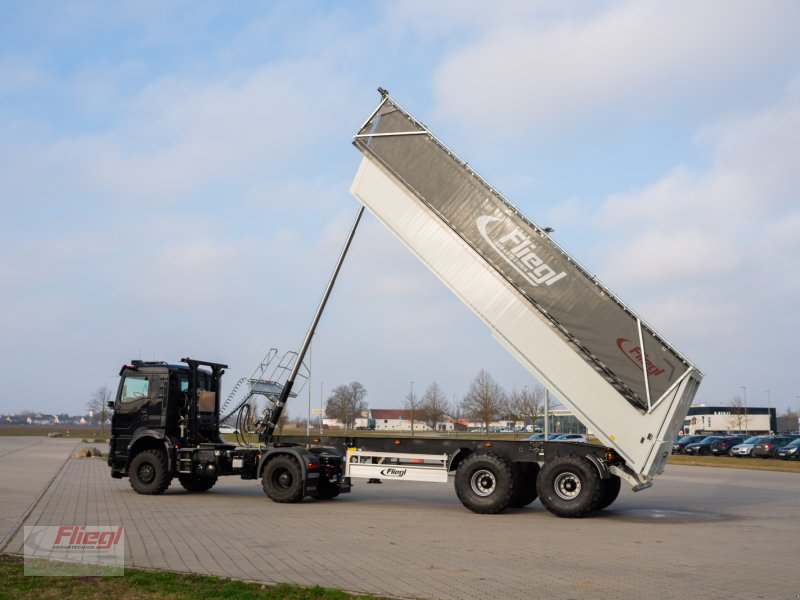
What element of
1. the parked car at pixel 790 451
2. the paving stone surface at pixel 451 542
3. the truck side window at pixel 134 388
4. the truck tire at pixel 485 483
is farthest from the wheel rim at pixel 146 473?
the parked car at pixel 790 451

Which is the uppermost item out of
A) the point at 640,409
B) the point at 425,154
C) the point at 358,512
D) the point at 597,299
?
the point at 425,154

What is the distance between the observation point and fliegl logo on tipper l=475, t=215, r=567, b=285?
12.9 metres

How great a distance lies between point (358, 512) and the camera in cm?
1387

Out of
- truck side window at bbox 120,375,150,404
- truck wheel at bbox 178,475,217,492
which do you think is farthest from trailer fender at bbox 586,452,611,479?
truck side window at bbox 120,375,150,404

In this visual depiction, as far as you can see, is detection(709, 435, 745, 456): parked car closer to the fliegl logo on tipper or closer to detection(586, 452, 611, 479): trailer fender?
detection(586, 452, 611, 479): trailer fender

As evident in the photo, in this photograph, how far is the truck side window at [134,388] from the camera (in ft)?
54.5

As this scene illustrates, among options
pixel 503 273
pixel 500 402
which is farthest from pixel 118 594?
pixel 500 402

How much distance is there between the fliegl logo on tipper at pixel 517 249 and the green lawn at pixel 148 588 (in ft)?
24.1

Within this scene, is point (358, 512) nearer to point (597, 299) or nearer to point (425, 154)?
point (597, 299)

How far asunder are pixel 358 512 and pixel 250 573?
5990 mm

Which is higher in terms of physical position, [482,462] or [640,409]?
[640,409]

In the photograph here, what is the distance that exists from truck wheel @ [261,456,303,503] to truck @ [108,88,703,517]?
0.09ft

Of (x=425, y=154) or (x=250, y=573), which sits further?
(x=425, y=154)
